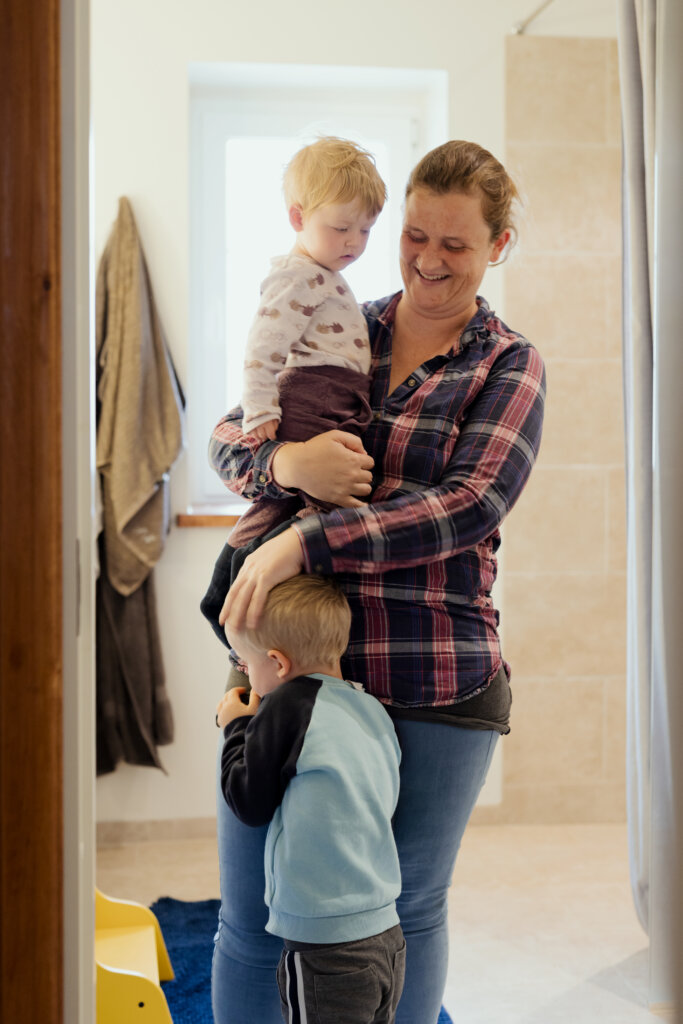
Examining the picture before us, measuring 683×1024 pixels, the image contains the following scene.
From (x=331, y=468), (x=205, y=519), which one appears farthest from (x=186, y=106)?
(x=331, y=468)

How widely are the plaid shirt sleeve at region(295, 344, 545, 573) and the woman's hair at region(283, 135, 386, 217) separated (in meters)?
0.34

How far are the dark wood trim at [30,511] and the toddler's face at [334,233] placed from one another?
1.79 ft

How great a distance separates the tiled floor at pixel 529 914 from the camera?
76.0 inches

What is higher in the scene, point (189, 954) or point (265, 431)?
point (265, 431)

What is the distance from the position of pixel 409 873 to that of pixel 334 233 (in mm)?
848

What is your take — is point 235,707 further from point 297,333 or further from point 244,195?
point 244,195

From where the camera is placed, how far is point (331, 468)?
1.15 m

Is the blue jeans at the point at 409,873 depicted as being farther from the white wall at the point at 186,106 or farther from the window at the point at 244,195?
the window at the point at 244,195

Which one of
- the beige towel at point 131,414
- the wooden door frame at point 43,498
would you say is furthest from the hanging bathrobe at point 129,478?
the wooden door frame at point 43,498

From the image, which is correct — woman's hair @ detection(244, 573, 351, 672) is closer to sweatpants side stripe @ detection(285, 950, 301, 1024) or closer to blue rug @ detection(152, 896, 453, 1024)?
sweatpants side stripe @ detection(285, 950, 301, 1024)

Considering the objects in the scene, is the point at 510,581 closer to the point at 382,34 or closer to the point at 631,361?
the point at 631,361

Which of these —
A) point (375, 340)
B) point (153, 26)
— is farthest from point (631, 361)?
point (153, 26)

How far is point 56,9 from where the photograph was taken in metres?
0.81

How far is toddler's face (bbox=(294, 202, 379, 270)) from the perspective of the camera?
1.30 m
